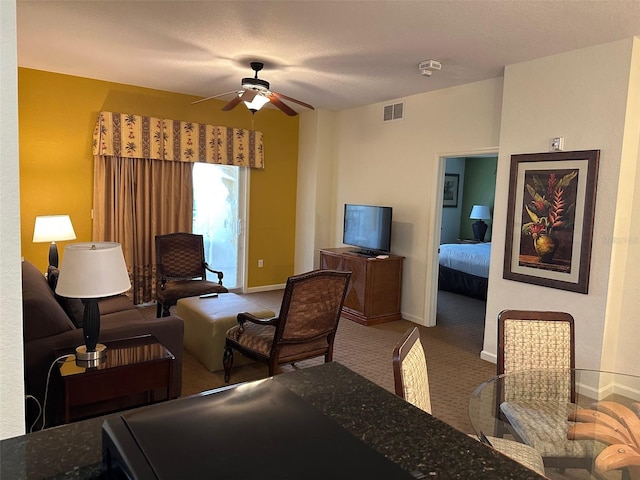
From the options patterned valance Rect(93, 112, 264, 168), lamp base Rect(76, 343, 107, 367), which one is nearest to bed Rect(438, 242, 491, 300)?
patterned valance Rect(93, 112, 264, 168)

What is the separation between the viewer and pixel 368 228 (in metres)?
5.48

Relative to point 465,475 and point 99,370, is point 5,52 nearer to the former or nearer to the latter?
point 465,475

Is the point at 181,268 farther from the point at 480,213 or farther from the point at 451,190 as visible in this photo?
the point at 451,190

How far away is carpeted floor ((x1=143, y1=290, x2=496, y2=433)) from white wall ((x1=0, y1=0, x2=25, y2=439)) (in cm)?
257

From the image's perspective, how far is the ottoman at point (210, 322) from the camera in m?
3.69

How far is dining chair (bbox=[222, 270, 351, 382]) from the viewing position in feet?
10.0

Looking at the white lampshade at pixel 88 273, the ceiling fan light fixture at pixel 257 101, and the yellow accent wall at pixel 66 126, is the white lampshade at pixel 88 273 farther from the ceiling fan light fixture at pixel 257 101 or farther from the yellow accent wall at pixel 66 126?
the yellow accent wall at pixel 66 126

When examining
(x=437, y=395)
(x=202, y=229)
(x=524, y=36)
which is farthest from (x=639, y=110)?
(x=202, y=229)

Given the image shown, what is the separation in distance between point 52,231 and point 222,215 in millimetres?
2382

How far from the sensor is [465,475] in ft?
2.61

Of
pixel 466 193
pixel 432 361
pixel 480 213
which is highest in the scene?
pixel 466 193

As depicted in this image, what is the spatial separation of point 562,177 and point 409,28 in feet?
5.58

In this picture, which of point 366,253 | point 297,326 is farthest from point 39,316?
point 366,253

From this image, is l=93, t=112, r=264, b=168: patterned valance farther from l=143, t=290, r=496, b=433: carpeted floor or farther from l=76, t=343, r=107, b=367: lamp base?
l=76, t=343, r=107, b=367: lamp base
